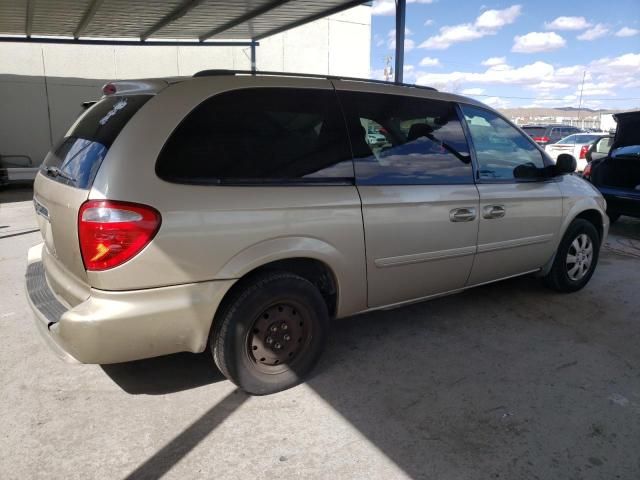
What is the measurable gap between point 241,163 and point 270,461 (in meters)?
1.52

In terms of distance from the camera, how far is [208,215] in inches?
99.1

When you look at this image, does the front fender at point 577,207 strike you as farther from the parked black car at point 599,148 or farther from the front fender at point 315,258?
the parked black car at point 599,148

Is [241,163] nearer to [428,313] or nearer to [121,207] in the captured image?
[121,207]

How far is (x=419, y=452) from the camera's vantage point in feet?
8.12

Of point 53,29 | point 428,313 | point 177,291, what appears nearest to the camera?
point 177,291

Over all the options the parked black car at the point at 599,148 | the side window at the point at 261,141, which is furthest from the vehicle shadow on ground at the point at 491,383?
the parked black car at the point at 599,148

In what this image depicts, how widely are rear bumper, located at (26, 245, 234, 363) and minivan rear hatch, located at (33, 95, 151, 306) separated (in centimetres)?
14

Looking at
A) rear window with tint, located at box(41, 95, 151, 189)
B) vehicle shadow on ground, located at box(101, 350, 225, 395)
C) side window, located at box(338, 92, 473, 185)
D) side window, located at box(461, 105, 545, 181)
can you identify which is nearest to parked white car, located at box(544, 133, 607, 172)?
side window, located at box(461, 105, 545, 181)

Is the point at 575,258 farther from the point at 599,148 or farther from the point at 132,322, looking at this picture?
the point at 599,148

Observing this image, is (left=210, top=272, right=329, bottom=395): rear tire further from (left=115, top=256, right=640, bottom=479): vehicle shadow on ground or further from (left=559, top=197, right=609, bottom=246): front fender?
(left=559, top=197, right=609, bottom=246): front fender

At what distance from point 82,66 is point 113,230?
1341 cm

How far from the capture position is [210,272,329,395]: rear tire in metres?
2.73

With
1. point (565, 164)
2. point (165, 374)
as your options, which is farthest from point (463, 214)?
point (165, 374)

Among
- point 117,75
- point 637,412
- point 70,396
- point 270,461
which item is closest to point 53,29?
point 117,75
